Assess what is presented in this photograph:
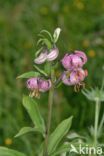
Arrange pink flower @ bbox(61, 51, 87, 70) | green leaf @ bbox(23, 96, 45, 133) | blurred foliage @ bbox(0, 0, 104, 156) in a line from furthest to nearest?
blurred foliage @ bbox(0, 0, 104, 156) < green leaf @ bbox(23, 96, 45, 133) < pink flower @ bbox(61, 51, 87, 70)

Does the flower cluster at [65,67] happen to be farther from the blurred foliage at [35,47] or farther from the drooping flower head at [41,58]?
the blurred foliage at [35,47]

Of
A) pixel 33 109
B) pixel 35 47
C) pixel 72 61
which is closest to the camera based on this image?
pixel 72 61

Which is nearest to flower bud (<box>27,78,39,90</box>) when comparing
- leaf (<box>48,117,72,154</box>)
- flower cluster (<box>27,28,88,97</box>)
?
flower cluster (<box>27,28,88,97</box>)

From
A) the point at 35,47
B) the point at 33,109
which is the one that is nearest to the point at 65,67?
the point at 33,109

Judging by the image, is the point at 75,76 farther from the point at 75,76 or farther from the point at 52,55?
the point at 52,55

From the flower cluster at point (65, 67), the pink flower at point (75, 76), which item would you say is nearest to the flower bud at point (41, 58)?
the flower cluster at point (65, 67)

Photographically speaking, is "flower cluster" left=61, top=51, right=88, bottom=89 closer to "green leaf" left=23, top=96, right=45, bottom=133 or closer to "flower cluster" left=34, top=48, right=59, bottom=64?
"flower cluster" left=34, top=48, right=59, bottom=64

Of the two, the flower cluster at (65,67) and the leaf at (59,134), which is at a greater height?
the flower cluster at (65,67)

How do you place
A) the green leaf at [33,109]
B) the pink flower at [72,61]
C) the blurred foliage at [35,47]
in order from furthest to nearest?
the blurred foliage at [35,47]
the green leaf at [33,109]
the pink flower at [72,61]
